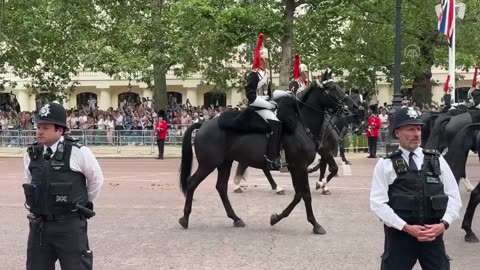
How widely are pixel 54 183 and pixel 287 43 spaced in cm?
2372

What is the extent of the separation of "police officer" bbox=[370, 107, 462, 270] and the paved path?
2.55 metres

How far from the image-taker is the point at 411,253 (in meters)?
5.01

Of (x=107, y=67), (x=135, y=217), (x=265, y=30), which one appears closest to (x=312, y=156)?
(x=135, y=217)

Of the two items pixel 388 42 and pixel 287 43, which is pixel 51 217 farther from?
pixel 388 42

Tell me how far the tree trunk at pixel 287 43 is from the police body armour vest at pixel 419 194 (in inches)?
879

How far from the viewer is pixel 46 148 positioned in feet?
17.2

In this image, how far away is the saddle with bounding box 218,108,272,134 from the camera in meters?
10.1

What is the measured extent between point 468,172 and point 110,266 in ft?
41.8

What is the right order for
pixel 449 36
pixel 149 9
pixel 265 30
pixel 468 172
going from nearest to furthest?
pixel 468 172, pixel 449 36, pixel 265 30, pixel 149 9

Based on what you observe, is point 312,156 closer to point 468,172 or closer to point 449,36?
point 468,172

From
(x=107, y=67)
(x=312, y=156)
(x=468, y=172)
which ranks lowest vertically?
(x=468, y=172)

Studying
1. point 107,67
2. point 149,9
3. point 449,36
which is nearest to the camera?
point 449,36

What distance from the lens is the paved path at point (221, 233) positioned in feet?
25.8

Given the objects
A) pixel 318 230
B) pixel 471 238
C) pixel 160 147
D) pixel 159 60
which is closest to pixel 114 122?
pixel 159 60
